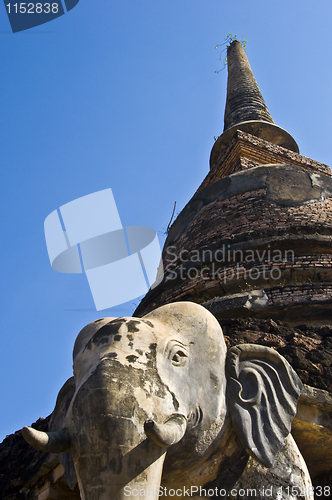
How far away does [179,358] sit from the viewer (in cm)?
281

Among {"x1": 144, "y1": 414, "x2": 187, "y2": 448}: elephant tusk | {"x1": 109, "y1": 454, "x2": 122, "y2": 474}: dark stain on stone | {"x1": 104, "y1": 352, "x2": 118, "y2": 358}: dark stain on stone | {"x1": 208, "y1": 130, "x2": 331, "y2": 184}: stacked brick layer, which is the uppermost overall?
{"x1": 208, "y1": 130, "x2": 331, "y2": 184}: stacked brick layer

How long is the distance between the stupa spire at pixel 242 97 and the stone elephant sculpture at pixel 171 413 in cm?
945

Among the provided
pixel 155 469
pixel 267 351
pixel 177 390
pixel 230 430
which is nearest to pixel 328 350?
pixel 267 351

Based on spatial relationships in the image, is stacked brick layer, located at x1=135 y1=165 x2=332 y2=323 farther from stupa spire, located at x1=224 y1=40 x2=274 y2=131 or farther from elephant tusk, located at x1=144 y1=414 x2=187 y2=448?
stupa spire, located at x1=224 y1=40 x2=274 y2=131

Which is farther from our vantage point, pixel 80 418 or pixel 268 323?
pixel 268 323

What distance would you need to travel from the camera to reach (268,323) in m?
3.97

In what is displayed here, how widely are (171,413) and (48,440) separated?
23.8 inches

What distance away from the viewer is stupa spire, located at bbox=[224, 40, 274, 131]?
39.2 feet

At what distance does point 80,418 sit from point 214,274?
3532mm

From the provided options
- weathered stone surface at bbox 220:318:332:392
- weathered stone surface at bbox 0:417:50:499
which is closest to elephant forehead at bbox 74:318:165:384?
weathered stone surface at bbox 220:318:332:392

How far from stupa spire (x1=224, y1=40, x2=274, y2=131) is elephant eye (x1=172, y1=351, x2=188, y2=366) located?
9559mm

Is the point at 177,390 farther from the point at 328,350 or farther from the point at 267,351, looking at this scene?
the point at 328,350

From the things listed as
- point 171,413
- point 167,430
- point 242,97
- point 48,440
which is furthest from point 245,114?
point 48,440

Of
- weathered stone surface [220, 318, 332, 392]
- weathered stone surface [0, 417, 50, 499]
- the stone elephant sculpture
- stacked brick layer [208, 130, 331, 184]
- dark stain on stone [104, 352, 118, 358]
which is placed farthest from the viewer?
stacked brick layer [208, 130, 331, 184]
